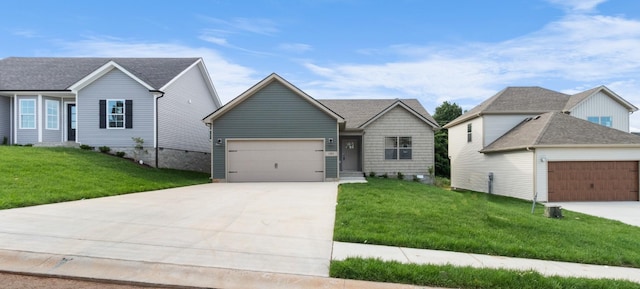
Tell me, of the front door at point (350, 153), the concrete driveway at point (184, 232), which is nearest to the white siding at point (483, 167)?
the front door at point (350, 153)

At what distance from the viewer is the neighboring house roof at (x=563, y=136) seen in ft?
59.9

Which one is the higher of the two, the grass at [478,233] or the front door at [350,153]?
the front door at [350,153]

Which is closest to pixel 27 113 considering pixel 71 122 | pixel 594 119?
pixel 71 122

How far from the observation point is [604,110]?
77.6 ft

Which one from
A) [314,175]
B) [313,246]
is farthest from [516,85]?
[313,246]

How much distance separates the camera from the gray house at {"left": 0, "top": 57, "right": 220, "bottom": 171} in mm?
20891

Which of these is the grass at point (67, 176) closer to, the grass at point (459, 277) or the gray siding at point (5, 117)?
the gray siding at point (5, 117)

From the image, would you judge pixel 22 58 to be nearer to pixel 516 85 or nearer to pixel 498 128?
pixel 498 128

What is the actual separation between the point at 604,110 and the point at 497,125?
6.50 meters

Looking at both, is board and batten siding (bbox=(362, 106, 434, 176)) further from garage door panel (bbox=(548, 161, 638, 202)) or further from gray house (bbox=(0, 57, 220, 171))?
gray house (bbox=(0, 57, 220, 171))

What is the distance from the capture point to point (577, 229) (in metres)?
9.33

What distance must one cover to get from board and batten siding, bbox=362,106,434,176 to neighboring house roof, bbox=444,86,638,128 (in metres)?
4.34

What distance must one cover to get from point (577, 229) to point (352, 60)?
556 inches

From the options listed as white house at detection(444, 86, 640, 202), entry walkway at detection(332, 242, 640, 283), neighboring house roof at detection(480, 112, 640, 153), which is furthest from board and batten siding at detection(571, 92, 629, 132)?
entry walkway at detection(332, 242, 640, 283)
